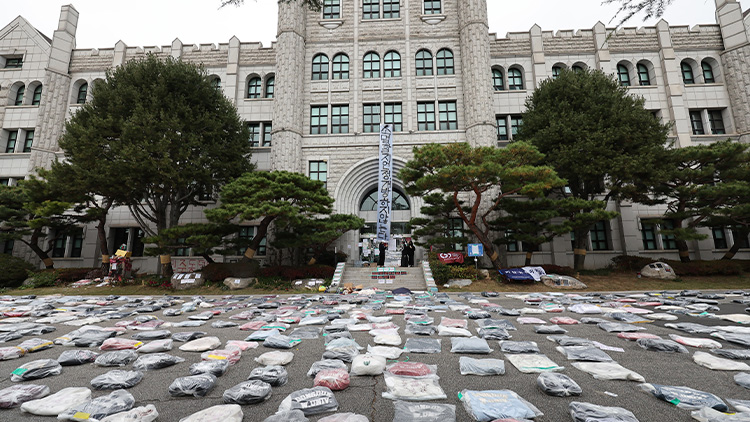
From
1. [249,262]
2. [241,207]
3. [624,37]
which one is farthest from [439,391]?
[624,37]

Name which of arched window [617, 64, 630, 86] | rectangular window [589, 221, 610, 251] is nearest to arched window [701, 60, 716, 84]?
arched window [617, 64, 630, 86]

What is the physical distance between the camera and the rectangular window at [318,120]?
20.2 meters

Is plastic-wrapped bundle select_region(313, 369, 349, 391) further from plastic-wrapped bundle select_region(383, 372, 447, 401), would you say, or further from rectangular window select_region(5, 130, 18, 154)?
rectangular window select_region(5, 130, 18, 154)

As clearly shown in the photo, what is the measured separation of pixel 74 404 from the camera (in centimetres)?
251

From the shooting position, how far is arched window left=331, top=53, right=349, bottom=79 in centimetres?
2091

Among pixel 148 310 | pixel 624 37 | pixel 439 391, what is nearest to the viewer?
pixel 439 391

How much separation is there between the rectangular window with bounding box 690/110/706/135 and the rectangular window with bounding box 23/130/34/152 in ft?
147

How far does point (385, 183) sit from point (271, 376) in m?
15.2

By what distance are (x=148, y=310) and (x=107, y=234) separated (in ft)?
54.3

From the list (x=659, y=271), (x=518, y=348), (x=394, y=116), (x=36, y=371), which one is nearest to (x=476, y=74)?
(x=394, y=116)

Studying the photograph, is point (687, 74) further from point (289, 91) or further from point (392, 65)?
point (289, 91)

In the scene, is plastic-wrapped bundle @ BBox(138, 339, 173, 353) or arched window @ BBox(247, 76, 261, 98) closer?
plastic-wrapped bundle @ BBox(138, 339, 173, 353)

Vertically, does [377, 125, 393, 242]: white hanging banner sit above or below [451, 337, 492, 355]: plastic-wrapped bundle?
above

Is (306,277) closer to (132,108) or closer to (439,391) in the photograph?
(132,108)
